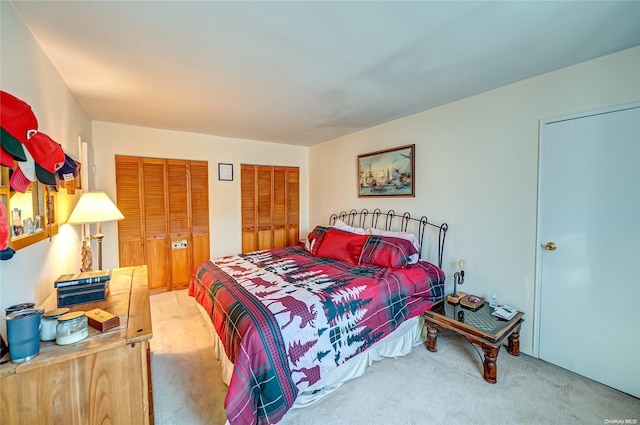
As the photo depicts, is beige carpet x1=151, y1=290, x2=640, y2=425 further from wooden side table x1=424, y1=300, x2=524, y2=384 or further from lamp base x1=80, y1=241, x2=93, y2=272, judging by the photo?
lamp base x1=80, y1=241, x2=93, y2=272

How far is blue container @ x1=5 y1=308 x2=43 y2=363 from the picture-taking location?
958 millimetres

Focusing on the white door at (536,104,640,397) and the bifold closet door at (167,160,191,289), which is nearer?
the white door at (536,104,640,397)

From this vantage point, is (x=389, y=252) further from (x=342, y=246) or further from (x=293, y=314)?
(x=293, y=314)

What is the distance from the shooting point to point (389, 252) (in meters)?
2.74

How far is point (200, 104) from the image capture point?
9.06ft

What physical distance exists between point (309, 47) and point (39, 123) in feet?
5.70

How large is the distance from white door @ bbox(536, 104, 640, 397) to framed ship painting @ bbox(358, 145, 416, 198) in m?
1.28

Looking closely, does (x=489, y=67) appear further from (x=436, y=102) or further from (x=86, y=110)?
(x=86, y=110)

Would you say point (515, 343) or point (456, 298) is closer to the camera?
point (515, 343)

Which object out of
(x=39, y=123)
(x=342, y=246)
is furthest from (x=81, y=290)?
(x=342, y=246)

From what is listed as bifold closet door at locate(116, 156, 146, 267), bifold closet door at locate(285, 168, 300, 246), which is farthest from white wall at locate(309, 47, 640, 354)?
bifold closet door at locate(116, 156, 146, 267)

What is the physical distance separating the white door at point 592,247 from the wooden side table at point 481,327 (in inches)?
10.8

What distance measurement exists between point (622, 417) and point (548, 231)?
1273 millimetres

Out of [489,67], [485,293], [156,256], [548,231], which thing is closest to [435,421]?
[485,293]
